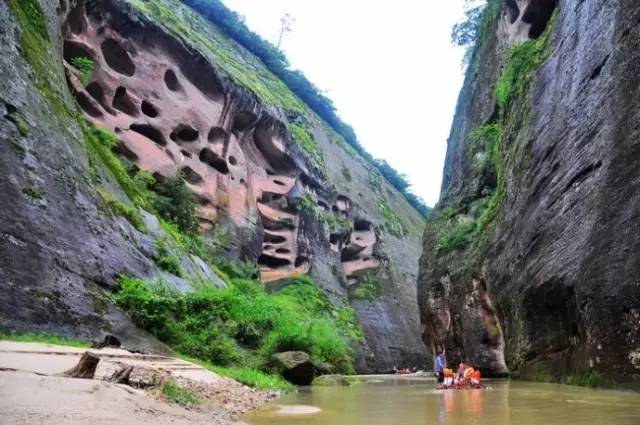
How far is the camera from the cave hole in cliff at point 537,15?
65.4ft

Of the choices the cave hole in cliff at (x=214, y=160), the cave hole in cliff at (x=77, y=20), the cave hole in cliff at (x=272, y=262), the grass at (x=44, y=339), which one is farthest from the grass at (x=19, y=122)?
the cave hole in cliff at (x=272, y=262)

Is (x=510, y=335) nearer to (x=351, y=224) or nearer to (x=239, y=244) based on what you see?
(x=239, y=244)

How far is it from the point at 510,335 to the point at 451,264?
282 inches

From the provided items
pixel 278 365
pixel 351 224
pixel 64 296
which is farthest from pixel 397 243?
pixel 64 296

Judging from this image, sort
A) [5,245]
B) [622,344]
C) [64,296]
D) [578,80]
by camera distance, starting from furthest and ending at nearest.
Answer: [578,80], [64,296], [5,245], [622,344]

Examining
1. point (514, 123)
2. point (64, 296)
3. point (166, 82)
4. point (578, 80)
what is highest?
point (166, 82)

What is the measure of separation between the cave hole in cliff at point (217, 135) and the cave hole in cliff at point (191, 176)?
2588mm

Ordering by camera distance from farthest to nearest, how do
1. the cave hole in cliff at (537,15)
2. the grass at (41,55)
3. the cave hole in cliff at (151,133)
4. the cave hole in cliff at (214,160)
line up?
the cave hole in cliff at (214,160), the cave hole in cliff at (151,133), the cave hole in cliff at (537,15), the grass at (41,55)

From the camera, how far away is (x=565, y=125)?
11445 mm

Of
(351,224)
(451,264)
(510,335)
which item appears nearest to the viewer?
(510,335)

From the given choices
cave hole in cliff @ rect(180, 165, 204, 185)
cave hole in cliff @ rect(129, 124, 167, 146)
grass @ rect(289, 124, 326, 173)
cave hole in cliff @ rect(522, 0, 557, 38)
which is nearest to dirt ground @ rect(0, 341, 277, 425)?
cave hole in cliff @ rect(129, 124, 167, 146)

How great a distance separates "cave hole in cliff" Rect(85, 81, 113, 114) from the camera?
21406 mm

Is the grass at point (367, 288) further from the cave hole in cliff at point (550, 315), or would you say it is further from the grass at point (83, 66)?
the cave hole in cliff at point (550, 315)

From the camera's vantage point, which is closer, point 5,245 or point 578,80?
point 5,245
